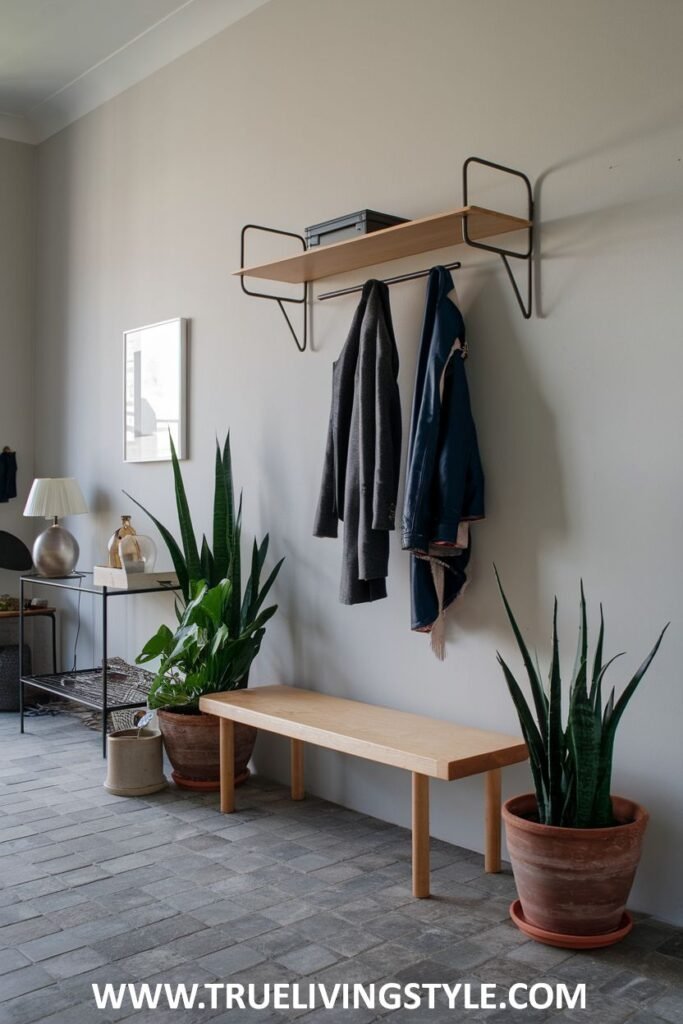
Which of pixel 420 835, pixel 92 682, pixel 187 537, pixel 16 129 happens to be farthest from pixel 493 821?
pixel 16 129

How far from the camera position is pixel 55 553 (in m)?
4.55

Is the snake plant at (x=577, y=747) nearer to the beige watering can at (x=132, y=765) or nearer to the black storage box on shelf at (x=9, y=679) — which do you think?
the beige watering can at (x=132, y=765)

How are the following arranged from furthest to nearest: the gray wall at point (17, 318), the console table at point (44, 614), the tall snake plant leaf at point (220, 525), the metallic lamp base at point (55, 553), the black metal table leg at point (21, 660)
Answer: the gray wall at point (17, 318), the console table at point (44, 614), the metallic lamp base at point (55, 553), the black metal table leg at point (21, 660), the tall snake plant leaf at point (220, 525)

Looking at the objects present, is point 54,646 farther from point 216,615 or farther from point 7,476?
point 216,615

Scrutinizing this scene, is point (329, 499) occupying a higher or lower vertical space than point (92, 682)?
higher

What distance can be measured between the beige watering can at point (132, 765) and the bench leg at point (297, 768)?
485 millimetres

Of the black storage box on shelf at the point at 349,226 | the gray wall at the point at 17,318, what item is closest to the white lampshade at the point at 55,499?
the gray wall at the point at 17,318

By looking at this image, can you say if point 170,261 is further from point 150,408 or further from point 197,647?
point 197,647

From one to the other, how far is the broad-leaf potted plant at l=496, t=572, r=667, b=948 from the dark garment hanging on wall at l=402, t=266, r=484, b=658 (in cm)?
55

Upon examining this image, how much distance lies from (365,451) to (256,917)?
53.7 inches

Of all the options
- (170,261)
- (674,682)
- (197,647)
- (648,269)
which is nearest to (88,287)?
(170,261)

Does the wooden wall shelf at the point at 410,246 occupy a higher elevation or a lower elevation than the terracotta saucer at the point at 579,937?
higher

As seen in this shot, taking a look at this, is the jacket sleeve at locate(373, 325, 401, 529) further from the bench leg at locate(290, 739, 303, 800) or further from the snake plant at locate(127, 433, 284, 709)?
the bench leg at locate(290, 739, 303, 800)

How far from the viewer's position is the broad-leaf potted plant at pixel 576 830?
7.29 feet
